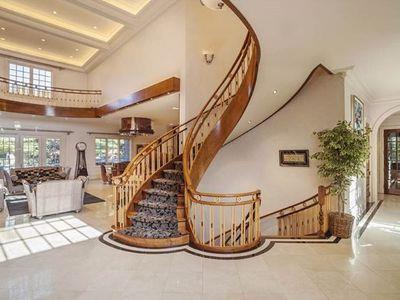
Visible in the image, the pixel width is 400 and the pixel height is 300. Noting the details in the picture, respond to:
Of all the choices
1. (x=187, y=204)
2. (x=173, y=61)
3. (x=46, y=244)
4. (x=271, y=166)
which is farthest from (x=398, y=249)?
(x=173, y=61)

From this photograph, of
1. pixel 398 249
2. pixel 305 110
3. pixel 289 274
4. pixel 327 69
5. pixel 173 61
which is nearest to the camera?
pixel 289 274

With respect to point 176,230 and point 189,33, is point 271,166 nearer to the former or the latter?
point 176,230

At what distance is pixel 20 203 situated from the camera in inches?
266

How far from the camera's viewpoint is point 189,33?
6.05m

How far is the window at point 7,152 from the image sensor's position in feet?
32.0

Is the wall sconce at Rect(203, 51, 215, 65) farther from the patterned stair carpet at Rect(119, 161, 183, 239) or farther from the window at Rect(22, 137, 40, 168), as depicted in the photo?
the window at Rect(22, 137, 40, 168)

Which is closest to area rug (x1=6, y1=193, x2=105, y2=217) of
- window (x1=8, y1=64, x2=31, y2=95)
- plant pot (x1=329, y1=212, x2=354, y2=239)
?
window (x1=8, y1=64, x2=31, y2=95)

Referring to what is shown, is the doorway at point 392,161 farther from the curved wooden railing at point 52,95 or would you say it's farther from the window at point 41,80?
the window at point 41,80

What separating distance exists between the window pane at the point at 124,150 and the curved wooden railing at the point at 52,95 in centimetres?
319

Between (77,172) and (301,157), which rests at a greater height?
(301,157)

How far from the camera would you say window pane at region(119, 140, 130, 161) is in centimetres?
1321

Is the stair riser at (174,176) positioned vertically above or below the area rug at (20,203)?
above

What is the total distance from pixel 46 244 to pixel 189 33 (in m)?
5.49

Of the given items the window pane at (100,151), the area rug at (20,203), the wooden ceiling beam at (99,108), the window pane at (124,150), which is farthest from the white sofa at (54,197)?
the window pane at (124,150)
